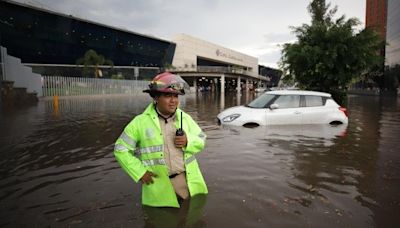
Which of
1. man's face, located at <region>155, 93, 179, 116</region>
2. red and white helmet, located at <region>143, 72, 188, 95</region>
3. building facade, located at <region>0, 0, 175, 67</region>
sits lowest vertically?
man's face, located at <region>155, 93, 179, 116</region>

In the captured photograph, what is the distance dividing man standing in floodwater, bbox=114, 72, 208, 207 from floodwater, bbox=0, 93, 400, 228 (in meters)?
0.37

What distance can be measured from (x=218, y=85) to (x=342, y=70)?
68.5 meters

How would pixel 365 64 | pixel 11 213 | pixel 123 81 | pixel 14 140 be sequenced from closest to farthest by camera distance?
1. pixel 11 213
2. pixel 14 140
3. pixel 365 64
4. pixel 123 81

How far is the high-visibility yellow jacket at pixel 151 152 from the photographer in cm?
291

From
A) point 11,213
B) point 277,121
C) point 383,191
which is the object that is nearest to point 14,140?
point 11,213

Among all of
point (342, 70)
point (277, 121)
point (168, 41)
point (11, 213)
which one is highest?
point (168, 41)

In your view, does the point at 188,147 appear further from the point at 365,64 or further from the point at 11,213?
the point at 365,64

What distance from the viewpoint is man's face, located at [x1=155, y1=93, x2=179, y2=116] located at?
3041 millimetres

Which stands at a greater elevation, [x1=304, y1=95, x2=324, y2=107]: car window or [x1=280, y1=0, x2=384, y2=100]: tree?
[x1=280, y1=0, x2=384, y2=100]: tree

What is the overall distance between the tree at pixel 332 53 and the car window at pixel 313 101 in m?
8.25

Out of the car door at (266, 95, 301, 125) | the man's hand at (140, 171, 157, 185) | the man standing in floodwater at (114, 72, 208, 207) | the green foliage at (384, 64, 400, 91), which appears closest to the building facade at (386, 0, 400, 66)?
the green foliage at (384, 64, 400, 91)

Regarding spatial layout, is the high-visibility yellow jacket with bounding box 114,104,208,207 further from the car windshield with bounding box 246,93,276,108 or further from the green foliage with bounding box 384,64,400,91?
the green foliage with bounding box 384,64,400,91

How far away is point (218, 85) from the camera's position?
3393 inches

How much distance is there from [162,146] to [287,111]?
7.59 metres
